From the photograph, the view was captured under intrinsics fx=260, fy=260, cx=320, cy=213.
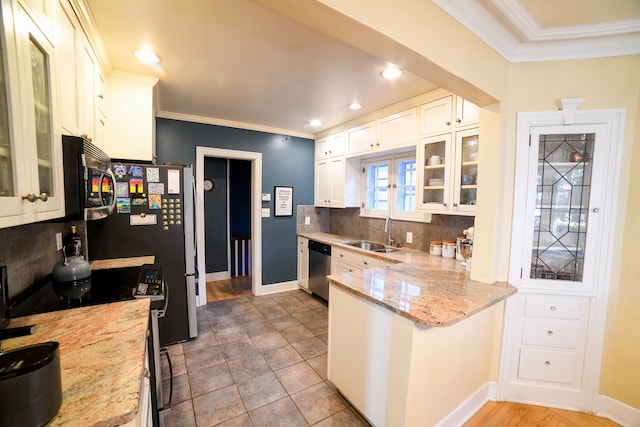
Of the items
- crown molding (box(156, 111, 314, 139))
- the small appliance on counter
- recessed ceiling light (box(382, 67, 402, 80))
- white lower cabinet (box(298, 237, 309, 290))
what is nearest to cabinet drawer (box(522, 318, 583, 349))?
recessed ceiling light (box(382, 67, 402, 80))

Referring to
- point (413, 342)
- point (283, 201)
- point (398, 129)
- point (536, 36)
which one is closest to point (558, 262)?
point (413, 342)

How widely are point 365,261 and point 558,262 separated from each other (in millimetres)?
1588

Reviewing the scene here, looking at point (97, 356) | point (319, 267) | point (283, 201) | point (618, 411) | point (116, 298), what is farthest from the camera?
point (283, 201)

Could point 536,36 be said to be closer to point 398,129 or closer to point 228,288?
point 398,129

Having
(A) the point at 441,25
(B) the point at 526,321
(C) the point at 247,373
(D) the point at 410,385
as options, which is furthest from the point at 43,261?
(B) the point at 526,321

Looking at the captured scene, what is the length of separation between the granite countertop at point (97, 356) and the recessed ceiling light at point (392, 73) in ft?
7.43

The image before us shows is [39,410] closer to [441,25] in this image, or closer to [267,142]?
[441,25]

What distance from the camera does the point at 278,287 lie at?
4039 mm

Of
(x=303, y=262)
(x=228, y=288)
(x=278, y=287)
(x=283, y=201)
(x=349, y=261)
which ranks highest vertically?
(x=283, y=201)

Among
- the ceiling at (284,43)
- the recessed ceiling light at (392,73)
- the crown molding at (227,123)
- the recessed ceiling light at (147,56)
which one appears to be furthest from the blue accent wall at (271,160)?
the recessed ceiling light at (392,73)

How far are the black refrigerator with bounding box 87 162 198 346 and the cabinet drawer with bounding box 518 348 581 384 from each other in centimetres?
285

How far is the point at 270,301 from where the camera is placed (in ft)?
12.0

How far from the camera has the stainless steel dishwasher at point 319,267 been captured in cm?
352

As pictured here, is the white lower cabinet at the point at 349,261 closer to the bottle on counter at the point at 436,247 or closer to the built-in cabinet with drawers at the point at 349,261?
the built-in cabinet with drawers at the point at 349,261
